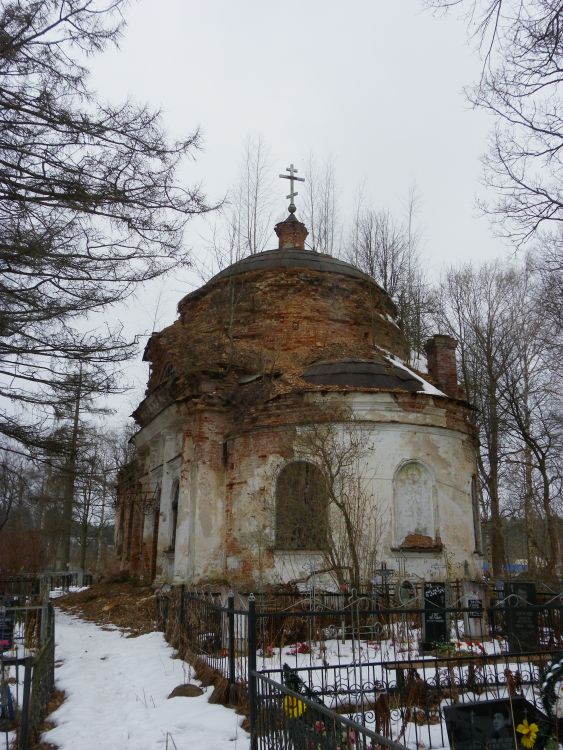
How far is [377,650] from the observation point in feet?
33.8

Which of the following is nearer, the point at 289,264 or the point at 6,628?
the point at 6,628

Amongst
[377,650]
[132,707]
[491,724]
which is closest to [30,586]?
[377,650]

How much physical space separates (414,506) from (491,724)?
35.3 feet

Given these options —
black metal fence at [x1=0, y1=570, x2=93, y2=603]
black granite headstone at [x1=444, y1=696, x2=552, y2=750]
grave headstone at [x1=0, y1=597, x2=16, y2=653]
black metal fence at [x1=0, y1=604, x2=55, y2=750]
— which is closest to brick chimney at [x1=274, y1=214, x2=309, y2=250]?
black metal fence at [x1=0, y1=570, x2=93, y2=603]

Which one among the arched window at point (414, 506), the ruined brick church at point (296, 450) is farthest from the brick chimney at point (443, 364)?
the arched window at point (414, 506)

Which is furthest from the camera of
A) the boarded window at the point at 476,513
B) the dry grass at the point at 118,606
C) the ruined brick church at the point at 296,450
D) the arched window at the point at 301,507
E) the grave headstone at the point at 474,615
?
the boarded window at the point at 476,513

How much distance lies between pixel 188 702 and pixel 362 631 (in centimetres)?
458

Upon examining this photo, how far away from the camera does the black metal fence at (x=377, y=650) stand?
674 cm

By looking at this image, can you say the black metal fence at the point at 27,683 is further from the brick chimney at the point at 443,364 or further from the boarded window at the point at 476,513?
the brick chimney at the point at 443,364

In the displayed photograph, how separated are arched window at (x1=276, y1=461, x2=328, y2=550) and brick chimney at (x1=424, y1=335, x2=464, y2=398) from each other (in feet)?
21.3

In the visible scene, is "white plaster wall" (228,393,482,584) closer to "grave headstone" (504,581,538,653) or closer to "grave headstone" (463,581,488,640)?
"grave headstone" (463,581,488,640)

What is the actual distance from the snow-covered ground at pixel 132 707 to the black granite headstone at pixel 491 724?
2.08 m

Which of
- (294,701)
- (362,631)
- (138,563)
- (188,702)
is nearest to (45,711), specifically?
(188,702)

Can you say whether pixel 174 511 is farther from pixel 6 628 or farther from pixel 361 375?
pixel 6 628
